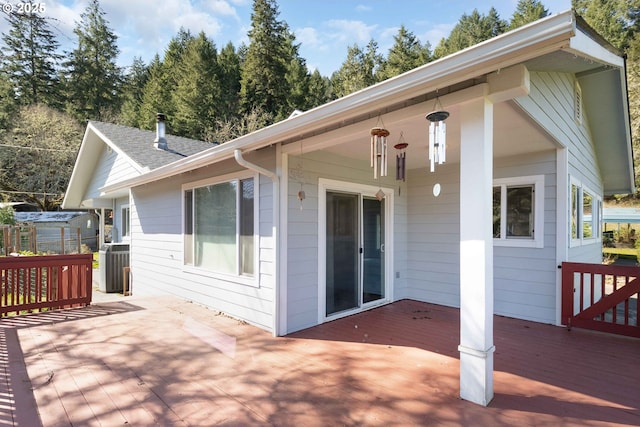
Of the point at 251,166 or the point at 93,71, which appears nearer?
the point at 251,166

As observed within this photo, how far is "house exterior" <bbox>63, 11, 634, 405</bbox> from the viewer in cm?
239

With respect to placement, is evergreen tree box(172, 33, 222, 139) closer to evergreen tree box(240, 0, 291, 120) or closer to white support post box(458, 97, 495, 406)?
evergreen tree box(240, 0, 291, 120)

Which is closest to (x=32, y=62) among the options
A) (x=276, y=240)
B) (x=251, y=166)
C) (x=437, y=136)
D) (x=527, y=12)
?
(x=251, y=166)

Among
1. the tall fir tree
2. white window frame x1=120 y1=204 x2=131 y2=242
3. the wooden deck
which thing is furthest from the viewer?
the tall fir tree

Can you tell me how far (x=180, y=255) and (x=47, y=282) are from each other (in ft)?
6.09

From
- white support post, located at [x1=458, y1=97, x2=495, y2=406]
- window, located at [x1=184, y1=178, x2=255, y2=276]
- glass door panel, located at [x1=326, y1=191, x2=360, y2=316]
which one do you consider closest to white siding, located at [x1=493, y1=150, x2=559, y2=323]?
glass door panel, located at [x1=326, y1=191, x2=360, y2=316]

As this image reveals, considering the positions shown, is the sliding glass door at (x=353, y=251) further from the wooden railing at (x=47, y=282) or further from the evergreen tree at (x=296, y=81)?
the evergreen tree at (x=296, y=81)

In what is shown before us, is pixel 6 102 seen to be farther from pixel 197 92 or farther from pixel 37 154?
pixel 197 92

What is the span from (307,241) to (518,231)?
305 cm

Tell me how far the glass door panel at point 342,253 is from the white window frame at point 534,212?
211cm

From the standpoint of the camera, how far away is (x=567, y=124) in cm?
459

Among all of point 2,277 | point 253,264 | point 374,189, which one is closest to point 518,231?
point 374,189

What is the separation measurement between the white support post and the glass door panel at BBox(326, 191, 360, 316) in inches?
90.6

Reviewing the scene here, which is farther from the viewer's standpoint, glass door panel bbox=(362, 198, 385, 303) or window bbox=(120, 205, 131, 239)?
window bbox=(120, 205, 131, 239)
